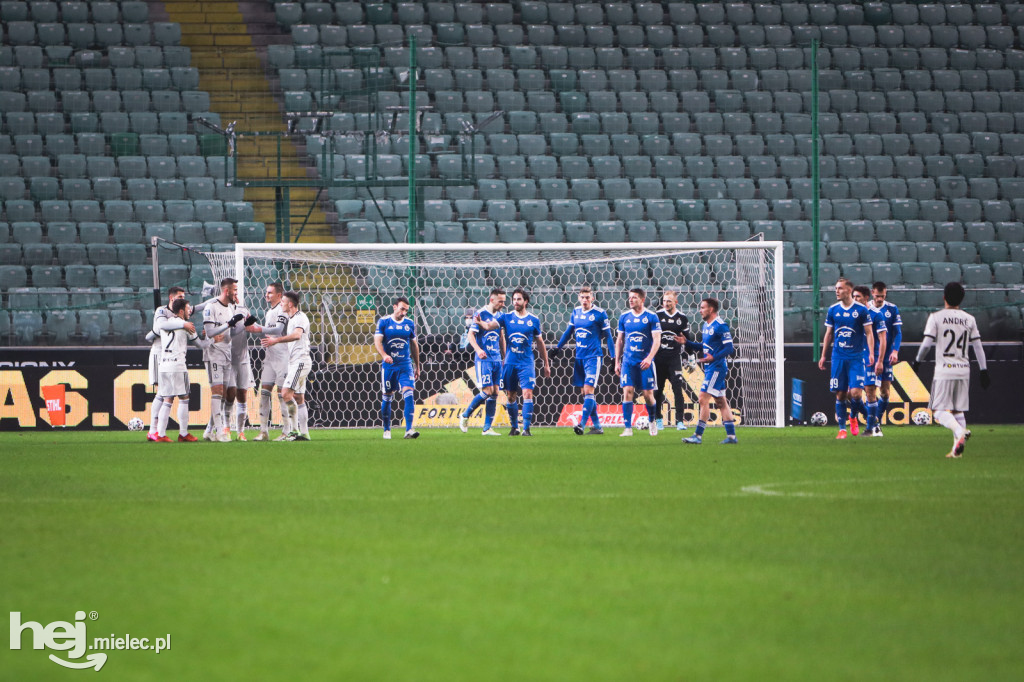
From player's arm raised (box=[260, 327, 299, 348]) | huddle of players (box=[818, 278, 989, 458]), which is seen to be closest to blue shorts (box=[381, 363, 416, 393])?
player's arm raised (box=[260, 327, 299, 348])

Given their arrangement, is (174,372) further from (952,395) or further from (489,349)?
(952,395)

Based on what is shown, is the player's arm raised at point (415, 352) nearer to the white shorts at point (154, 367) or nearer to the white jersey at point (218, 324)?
the white jersey at point (218, 324)

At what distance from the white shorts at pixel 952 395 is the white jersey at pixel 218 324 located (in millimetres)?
8399

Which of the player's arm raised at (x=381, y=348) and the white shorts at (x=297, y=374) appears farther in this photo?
the player's arm raised at (x=381, y=348)

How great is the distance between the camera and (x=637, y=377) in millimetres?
16750

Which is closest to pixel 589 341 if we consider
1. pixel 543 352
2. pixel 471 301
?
pixel 543 352

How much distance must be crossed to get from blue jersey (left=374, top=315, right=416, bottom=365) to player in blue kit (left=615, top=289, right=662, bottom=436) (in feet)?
9.63

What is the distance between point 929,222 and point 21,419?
59.3 feet

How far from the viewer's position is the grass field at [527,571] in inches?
156

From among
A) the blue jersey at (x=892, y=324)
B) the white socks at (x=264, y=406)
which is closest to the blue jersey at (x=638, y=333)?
the blue jersey at (x=892, y=324)

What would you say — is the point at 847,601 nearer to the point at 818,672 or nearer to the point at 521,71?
the point at 818,672

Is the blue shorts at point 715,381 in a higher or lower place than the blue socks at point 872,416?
higher

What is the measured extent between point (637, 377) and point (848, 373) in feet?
9.13

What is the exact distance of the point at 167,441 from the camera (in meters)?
15.5
